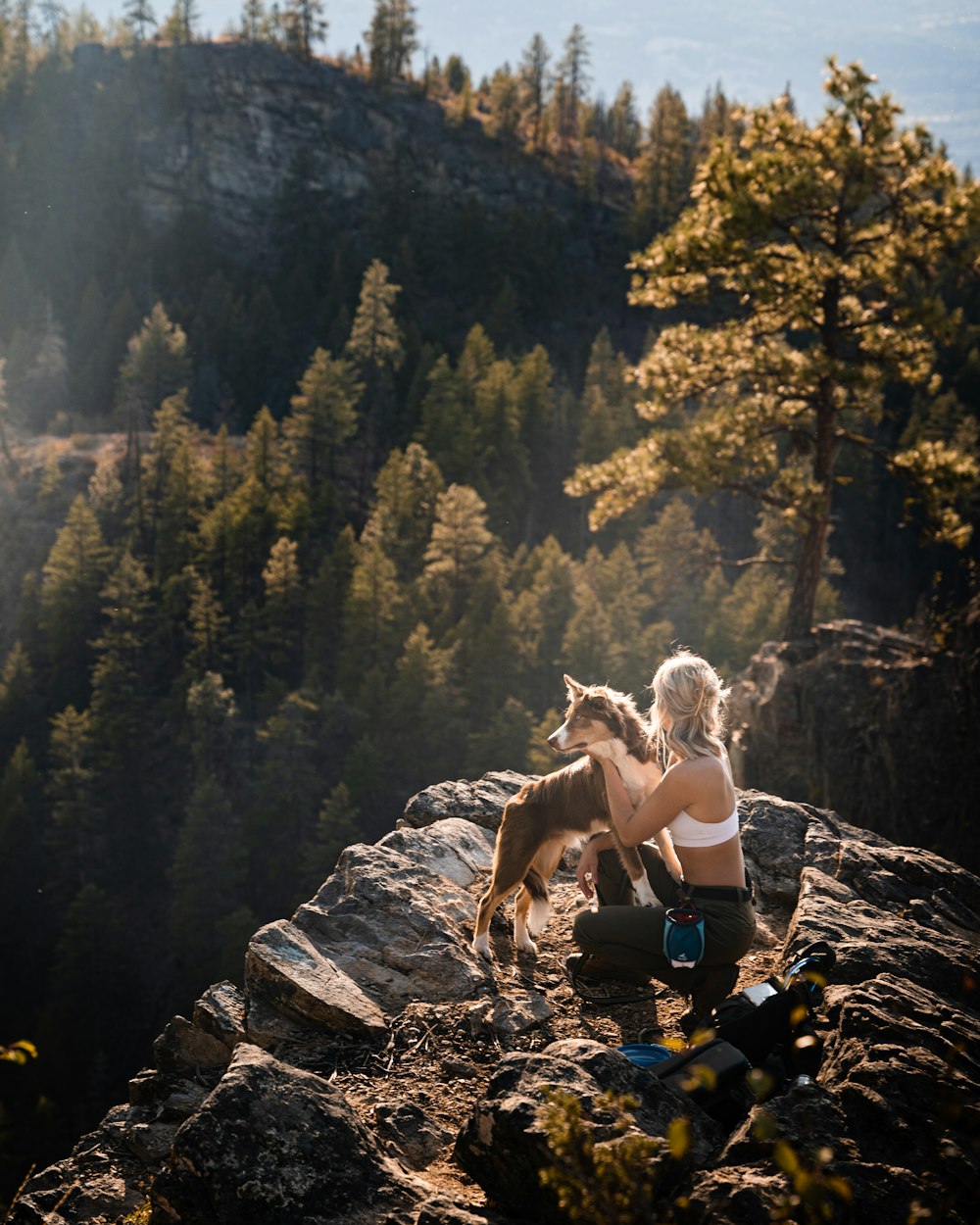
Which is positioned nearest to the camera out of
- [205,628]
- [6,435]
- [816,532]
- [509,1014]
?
[509,1014]

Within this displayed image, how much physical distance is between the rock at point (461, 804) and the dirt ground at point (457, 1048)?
1.56 meters

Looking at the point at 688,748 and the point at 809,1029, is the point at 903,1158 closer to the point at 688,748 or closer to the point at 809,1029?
the point at 809,1029

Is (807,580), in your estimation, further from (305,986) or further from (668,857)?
(305,986)

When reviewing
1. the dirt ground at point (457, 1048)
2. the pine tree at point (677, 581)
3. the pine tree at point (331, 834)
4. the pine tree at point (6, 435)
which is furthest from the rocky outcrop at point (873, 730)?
the pine tree at point (6, 435)

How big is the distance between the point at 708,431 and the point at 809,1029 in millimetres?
9560

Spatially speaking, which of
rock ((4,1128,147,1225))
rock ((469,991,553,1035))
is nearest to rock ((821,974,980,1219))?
rock ((469,991,553,1035))

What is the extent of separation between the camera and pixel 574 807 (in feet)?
17.9

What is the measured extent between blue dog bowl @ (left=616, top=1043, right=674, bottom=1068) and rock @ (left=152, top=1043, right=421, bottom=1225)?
1084 millimetres

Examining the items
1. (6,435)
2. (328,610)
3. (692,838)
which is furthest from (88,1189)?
(6,435)

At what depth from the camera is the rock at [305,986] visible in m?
5.05

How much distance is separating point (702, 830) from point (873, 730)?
7.20 metres

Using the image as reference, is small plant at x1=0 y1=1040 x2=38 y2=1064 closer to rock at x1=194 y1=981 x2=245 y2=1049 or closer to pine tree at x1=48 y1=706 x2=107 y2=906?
rock at x1=194 y1=981 x2=245 y2=1049

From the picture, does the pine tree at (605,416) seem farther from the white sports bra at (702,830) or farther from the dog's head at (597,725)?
the white sports bra at (702,830)

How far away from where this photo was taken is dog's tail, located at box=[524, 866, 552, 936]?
5.75 metres
